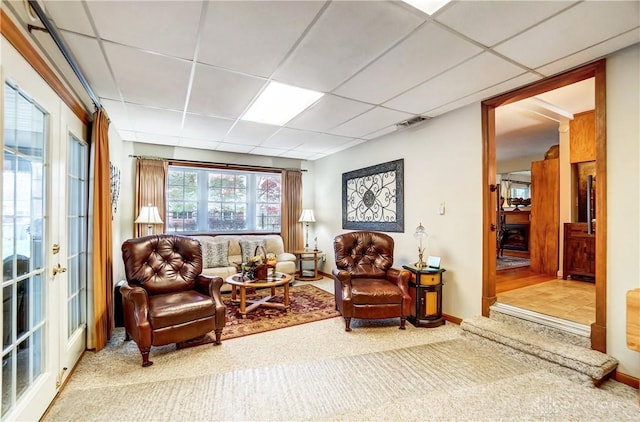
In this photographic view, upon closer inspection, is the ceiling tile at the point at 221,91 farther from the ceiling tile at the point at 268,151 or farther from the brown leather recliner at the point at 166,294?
the ceiling tile at the point at 268,151

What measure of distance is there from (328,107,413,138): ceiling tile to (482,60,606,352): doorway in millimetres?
1016

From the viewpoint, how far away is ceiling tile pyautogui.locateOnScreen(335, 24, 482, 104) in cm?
215

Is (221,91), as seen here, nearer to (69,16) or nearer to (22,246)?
(69,16)

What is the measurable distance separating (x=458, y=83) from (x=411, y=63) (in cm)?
69

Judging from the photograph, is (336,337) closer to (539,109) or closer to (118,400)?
(118,400)

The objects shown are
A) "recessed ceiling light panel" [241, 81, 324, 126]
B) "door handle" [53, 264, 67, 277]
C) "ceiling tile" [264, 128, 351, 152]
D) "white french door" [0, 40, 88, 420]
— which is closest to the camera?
"white french door" [0, 40, 88, 420]

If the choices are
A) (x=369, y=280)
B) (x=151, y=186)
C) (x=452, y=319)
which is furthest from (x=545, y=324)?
(x=151, y=186)

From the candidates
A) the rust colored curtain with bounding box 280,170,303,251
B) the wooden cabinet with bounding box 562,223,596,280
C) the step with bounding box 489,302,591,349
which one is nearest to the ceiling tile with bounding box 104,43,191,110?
the rust colored curtain with bounding box 280,170,303,251

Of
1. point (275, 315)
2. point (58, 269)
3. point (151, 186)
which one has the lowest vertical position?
point (275, 315)

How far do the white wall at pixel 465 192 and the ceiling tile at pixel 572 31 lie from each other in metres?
0.49

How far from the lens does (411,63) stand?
8.17 feet

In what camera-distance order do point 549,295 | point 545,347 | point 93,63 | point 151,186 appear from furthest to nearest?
point 151,186 → point 549,295 → point 545,347 → point 93,63

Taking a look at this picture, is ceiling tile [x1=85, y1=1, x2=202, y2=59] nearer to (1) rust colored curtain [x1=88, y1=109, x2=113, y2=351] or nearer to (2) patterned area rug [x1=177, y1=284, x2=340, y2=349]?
(1) rust colored curtain [x1=88, y1=109, x2=113, y2=351]

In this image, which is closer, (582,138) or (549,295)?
(549,295)
